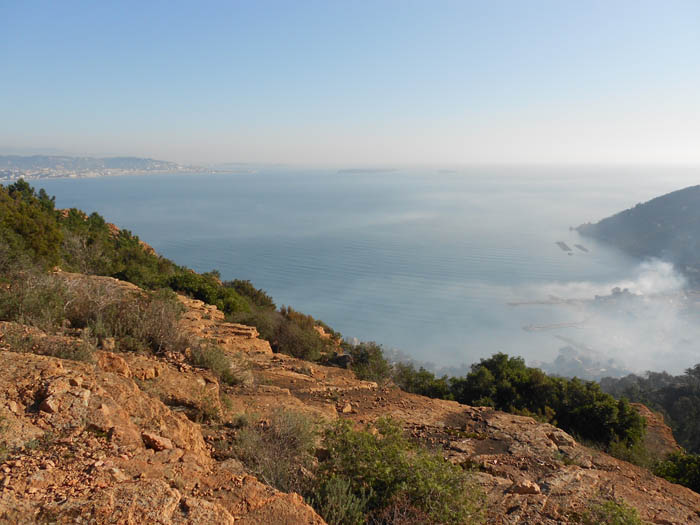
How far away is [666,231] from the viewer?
8550cm

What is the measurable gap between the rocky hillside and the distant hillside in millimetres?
90470

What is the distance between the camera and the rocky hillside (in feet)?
8.05

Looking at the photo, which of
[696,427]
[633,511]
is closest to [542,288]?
[696,427]

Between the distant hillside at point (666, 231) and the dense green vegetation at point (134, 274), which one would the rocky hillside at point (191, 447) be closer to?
the dense green vegetation at point (134, 274)

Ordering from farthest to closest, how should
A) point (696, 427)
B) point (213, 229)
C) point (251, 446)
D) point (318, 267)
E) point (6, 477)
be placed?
point (213, 229) → point (318, 267) → point (696, 427) → point (251, 446) → point (6, 477)

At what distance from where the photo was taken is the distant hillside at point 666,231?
78688mm

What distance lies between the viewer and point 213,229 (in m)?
85.6

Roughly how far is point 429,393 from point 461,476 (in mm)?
7923

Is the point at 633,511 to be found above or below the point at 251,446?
below

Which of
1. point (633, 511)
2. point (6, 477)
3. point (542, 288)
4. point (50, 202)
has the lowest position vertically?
point (542, 288)

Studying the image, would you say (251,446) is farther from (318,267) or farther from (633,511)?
(318,267)

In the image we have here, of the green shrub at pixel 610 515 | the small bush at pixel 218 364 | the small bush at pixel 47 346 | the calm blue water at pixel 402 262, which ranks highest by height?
the small bush at pixel 47 346

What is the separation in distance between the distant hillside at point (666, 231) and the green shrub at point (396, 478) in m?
93.7

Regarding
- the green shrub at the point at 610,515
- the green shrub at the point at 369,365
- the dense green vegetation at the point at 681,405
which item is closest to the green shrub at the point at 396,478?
the green shrub at the point at 610,515
